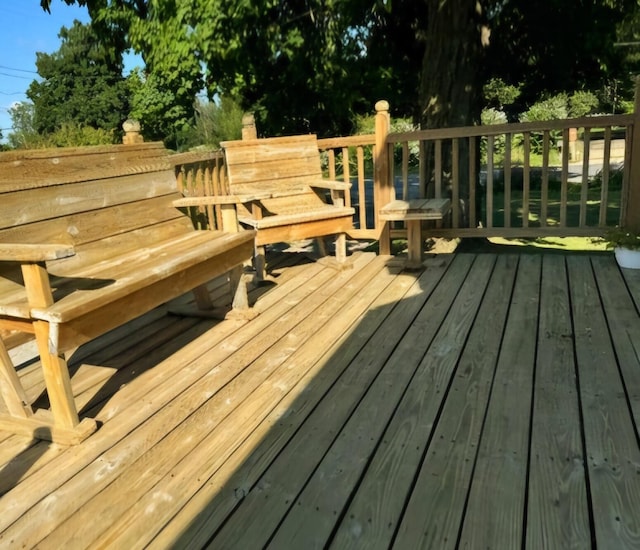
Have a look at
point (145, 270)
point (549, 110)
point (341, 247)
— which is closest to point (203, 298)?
point (145, 270)

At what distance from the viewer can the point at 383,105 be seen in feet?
14.0

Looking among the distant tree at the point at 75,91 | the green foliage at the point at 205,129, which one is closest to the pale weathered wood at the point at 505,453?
the green foliage at the point at 205,129

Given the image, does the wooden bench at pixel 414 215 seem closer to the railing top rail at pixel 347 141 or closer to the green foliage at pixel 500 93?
the railing top rail at pixel 347 141

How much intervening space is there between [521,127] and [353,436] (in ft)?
9.66

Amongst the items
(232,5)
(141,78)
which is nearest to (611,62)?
(232,5)

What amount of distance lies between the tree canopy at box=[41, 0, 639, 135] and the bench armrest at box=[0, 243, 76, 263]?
130 inches

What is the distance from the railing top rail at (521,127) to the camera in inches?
146

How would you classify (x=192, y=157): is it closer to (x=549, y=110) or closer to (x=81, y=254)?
(x=81, y=254)

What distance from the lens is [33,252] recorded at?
1.64 metres

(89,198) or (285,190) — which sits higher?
(89,198)

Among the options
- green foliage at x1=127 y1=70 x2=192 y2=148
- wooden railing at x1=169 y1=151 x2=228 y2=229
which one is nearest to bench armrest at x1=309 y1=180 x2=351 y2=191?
wooden railing at x1=169 y1=151 x2=228 y2=229

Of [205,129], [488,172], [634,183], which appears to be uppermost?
[205,129]

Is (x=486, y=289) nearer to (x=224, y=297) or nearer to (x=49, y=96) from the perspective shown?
(x=224, y=297)

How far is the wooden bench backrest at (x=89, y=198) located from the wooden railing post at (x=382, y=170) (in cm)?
182
